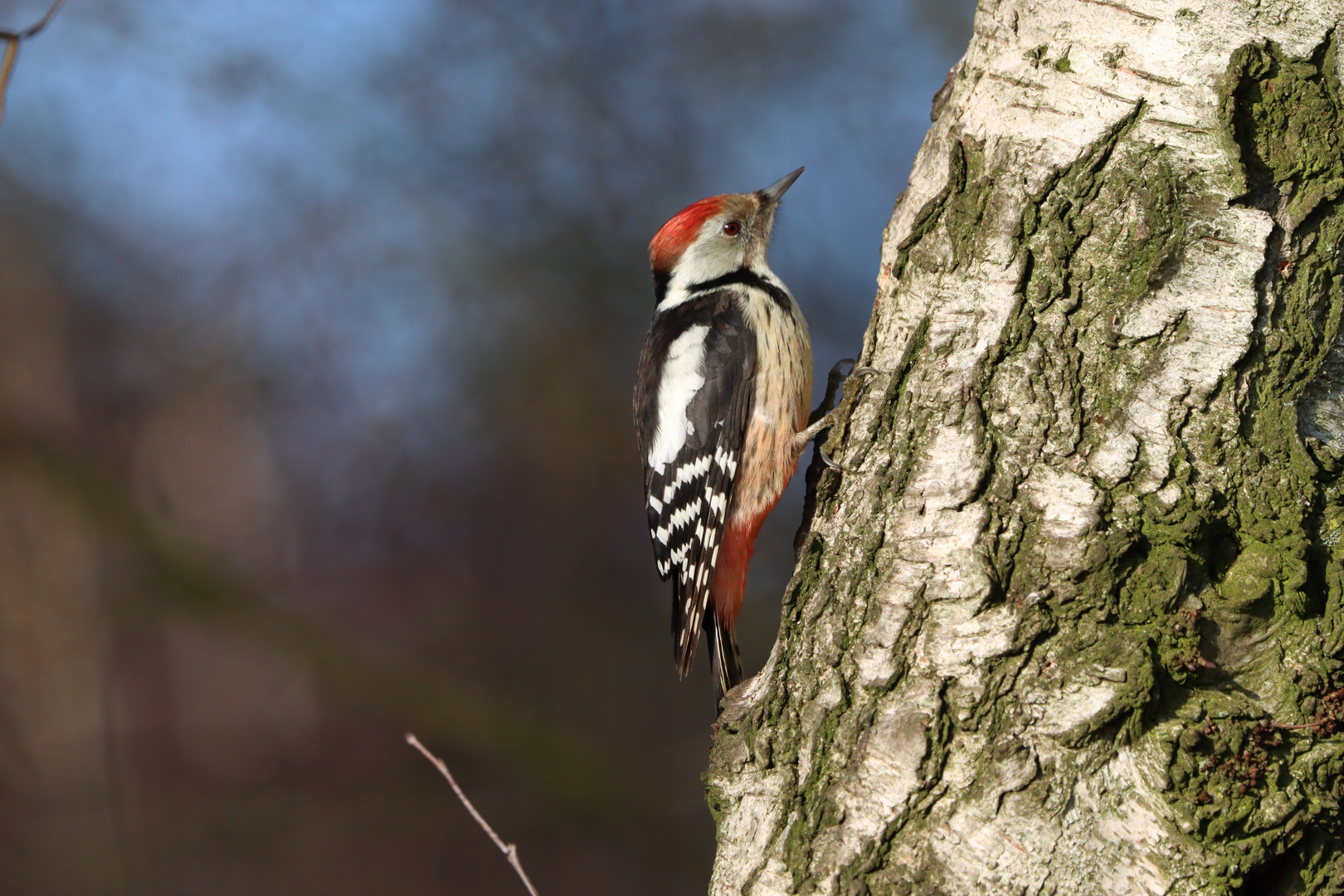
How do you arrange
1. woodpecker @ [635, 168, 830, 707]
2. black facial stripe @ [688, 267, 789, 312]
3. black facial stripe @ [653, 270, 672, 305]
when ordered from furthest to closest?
black facial stripe @ [653, 270, 672, 305]
black facial stripe @ [688, 267, 789, 312]
woodpecker @ [635, 168, 830, 707]

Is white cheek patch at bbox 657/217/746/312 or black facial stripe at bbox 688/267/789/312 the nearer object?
black facial stripe at bbox 688/267/789/312

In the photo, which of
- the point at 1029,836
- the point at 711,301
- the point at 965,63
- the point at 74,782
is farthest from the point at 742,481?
the point at 74,782

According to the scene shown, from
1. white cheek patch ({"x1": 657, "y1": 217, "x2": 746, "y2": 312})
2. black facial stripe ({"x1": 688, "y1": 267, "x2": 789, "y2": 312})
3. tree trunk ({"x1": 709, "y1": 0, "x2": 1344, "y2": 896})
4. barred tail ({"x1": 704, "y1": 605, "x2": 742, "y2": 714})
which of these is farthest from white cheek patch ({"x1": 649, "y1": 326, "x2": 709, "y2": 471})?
tree trunk ({"x1": 709, "y1": 0, "x2": 1344, "y2": 896})

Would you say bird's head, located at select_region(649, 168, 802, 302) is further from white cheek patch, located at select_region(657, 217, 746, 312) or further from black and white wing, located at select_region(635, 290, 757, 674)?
black and white wing, located at select_region(635, 290, 757, 674)

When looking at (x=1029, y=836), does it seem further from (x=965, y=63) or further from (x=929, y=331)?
(x=965, y=63)

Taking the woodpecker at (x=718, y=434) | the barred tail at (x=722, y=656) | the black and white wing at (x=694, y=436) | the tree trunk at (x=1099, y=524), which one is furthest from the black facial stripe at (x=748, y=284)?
the tree trunk at (x=1099, y=524)

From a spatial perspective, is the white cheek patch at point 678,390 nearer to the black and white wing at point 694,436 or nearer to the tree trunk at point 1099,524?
the black and white wing at point 694,436

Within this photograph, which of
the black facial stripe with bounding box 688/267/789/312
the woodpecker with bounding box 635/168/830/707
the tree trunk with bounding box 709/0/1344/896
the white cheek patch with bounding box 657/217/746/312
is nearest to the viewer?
the tree trunk with bounding box 709/0/1344/896

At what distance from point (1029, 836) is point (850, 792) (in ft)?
1.02

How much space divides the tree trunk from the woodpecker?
1.08 m

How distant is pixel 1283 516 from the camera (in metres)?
1.66

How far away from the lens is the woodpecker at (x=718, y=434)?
3053 millimetres

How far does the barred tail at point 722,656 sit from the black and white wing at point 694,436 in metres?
0.10

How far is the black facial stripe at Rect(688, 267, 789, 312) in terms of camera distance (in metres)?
3.35
